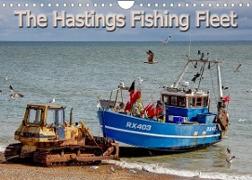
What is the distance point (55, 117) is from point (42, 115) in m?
0.55

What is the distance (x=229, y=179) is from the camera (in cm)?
2305

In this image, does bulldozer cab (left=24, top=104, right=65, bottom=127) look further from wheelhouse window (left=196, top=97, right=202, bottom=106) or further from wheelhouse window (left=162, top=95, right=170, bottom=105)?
wheelhouse window (left=196, top=97, right=202, bottom=106)

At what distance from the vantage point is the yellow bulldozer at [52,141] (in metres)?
21.5

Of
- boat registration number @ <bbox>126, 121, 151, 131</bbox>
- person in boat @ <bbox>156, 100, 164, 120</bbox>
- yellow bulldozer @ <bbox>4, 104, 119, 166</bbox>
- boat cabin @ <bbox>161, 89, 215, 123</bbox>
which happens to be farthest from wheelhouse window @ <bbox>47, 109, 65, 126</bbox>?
boat cabin @ <bbox>161, 89, 215, 123</bbox>

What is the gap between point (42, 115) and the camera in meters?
21.4

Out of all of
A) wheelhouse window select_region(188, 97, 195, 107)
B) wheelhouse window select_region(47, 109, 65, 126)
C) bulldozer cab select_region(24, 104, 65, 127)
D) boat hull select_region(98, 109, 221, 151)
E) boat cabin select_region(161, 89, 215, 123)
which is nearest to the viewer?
bulldozer cab select_region(24, 104, 65, 127)

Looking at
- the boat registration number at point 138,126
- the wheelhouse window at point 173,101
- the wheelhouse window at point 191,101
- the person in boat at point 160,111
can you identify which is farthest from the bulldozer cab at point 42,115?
the wheelhouse window at point 191,101

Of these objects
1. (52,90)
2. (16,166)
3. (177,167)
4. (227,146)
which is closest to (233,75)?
(52,90)

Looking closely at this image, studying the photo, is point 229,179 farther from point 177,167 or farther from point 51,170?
point 51,170

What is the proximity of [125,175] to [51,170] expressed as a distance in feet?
8.13

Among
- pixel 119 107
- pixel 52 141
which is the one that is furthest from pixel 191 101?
pixel 52 141

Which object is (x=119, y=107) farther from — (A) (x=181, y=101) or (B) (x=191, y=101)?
(B) (x=191, y=101)

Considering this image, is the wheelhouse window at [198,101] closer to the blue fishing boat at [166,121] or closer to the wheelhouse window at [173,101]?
the blue fishing boat at [166,121]

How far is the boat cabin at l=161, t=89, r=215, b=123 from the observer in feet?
94.9
